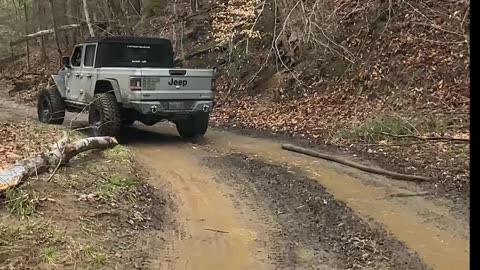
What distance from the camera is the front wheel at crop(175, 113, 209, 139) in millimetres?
12047

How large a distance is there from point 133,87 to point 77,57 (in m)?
2.84

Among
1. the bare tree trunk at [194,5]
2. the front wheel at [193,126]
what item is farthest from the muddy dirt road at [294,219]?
the bare tree trunk at [194,5]

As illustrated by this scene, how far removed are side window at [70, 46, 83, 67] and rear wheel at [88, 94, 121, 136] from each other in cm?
174

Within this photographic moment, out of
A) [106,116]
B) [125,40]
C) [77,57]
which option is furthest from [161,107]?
[77,57]

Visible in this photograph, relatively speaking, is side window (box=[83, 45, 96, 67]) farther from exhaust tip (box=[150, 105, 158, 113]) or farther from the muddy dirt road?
the muddy dirt road

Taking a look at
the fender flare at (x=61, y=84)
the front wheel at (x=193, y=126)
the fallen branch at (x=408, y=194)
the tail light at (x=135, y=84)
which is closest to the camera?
the fallen branch at (x=408, y=194)

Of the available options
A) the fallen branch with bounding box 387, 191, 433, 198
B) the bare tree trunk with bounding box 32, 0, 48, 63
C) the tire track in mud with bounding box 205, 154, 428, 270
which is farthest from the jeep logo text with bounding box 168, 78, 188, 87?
the bare tree trunk with bounding box 32, 0, 48, 63

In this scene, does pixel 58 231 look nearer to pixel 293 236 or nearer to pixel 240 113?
pixel 293 236

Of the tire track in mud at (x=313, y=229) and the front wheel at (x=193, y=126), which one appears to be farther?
the front wheel at (x=193, y=126)

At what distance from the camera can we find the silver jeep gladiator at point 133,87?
1086cm

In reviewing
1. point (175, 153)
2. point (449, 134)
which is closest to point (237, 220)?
point (175, 153)

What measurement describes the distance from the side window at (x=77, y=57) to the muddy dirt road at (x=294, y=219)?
13.0 ft

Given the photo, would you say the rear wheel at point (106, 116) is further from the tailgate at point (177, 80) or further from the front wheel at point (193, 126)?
the front wheel at point (193, 126)

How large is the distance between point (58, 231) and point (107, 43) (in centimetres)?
743
